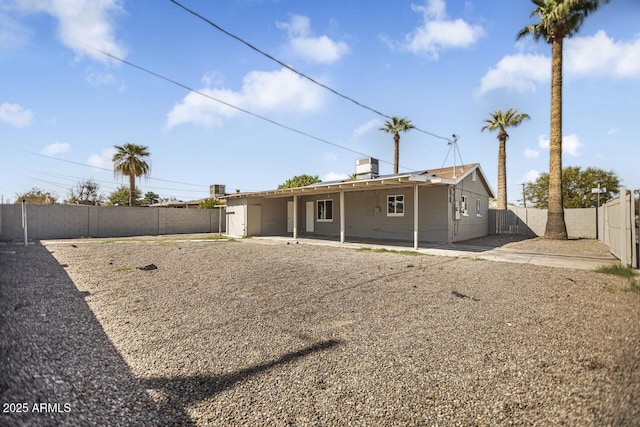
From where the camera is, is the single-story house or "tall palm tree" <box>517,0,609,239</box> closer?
the single-story house

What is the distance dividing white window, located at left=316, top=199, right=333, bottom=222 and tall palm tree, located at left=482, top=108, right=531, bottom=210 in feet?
40.3

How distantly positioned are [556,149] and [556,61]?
3886 millimetres

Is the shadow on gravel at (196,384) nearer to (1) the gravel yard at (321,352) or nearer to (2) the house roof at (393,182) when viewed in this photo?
(1) the gravel yard at (321,352)

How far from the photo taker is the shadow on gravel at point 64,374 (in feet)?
6.06

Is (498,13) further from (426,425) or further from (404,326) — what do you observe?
(426,425)

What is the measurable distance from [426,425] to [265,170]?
29220 mm

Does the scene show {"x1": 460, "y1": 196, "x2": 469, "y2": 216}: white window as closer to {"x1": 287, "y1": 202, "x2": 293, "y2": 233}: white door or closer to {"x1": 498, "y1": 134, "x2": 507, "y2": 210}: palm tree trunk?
{"x1": 498, "y1": 134, "x2": 507, "y2": 210}: palm tree trunk

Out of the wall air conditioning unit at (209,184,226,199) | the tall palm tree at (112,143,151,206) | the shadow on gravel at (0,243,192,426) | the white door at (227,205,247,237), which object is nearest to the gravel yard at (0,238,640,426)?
the shadow on gravel at (0,243,192,426)

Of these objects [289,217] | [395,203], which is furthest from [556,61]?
[289,217]

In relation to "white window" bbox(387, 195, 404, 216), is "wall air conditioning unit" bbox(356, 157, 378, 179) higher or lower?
higher

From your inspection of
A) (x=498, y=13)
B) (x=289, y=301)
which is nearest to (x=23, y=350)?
(x=289, y=301)

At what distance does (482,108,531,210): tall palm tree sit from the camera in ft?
68.5

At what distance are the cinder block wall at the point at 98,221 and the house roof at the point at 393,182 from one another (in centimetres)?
495

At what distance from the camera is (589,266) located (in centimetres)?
720
